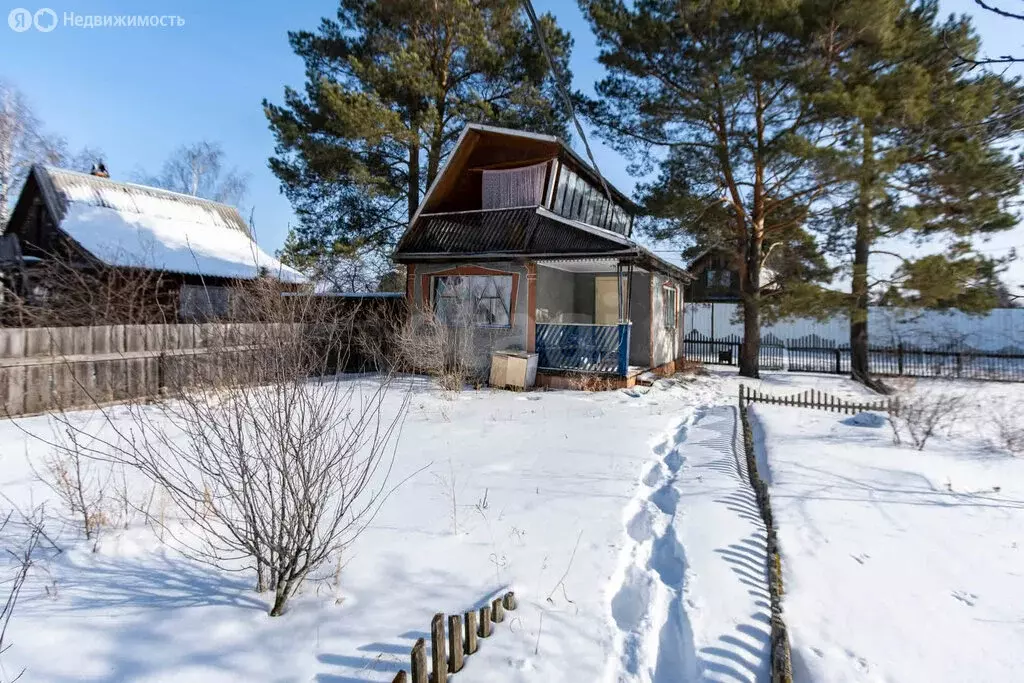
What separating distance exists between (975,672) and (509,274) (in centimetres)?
1069

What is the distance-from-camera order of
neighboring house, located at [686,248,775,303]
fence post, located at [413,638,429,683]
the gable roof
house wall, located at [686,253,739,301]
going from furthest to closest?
1. neighboring house, located at [686,248,775,303]
2. house wall, located at [686,253,739,301]
3. the gable roof
4. fence post, located at [413,638,429,683]

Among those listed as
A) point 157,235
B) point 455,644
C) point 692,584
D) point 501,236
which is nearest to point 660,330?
point 501,236

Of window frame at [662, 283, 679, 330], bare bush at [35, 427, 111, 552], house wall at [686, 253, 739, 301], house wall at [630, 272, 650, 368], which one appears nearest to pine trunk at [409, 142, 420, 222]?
house wall at [630, 272, 650, 368]

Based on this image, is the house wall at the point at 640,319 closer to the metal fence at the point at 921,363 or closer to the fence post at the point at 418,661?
the metal fence at the point at 921,363

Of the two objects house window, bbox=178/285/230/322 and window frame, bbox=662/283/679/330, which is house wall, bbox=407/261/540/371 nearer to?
window frame, bbox=662/283/679/330

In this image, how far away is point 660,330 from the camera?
49.0ft

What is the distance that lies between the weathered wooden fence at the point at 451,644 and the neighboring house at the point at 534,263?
8.71 metres

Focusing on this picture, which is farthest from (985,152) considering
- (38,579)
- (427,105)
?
(38,579)

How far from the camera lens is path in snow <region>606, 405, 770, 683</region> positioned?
2664 mm

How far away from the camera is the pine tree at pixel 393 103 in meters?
15.3

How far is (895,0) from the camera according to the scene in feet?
39.4

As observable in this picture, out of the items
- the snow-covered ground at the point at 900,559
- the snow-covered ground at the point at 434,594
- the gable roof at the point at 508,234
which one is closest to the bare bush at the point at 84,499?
the snow-covered ground at the point at 434,594

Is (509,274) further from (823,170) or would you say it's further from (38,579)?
(38,579)

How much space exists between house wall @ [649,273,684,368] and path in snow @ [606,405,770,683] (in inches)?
341
